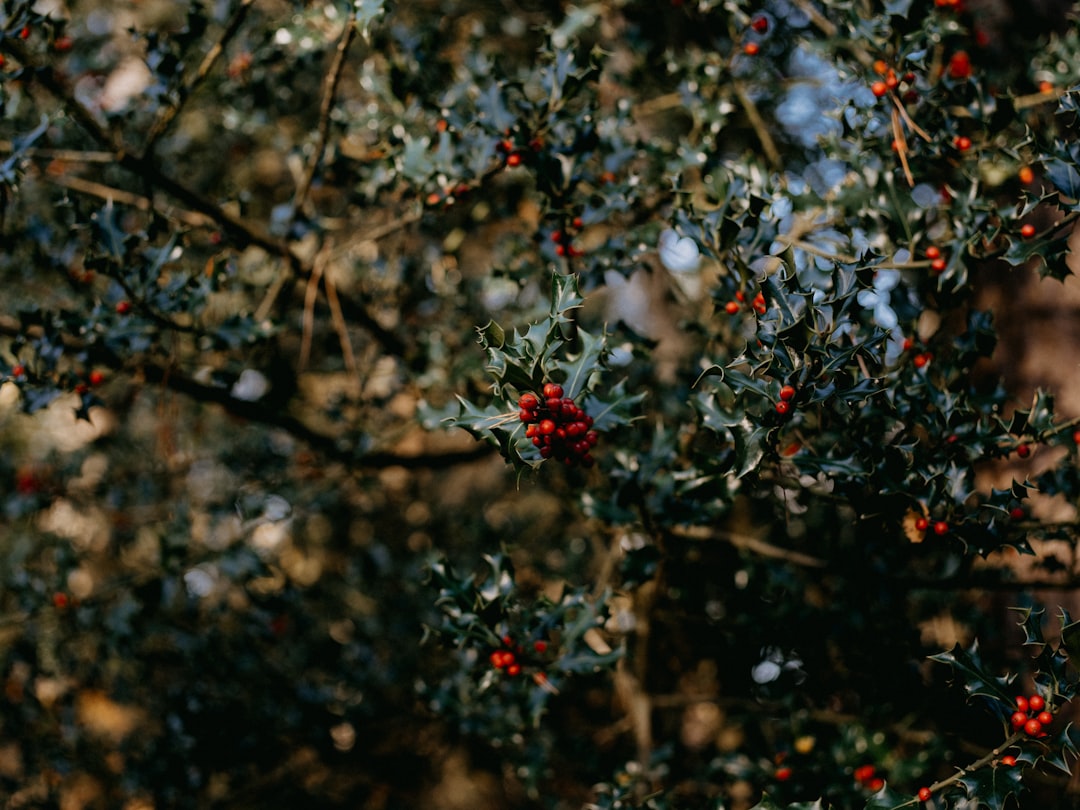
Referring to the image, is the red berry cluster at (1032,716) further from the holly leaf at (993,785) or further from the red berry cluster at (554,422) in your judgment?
the red berry cluster at (554,422)

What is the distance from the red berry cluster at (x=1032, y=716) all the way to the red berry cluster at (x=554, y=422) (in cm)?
108

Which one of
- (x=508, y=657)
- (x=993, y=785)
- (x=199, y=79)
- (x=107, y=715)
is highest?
(x=199, y=79)

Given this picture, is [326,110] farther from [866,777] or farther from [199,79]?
[866,777]

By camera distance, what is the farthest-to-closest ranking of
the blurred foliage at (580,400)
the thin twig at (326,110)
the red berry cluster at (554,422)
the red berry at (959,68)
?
the red berry at (959,68)
the thin twig at (326,110)
the blurred foliage at (580,400)
the red berry cluster at (554,422)

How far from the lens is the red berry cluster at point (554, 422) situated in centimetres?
149

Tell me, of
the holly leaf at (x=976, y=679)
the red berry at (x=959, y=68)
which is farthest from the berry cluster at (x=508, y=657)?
the red berry at (x=959, y=68)

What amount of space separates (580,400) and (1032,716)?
1.17 metres

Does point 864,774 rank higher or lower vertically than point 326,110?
lower

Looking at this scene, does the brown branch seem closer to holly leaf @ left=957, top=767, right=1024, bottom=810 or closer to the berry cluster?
the berry cluster

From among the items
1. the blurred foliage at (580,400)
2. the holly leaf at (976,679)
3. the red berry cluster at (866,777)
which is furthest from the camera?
the red berry cluster at (866,777)

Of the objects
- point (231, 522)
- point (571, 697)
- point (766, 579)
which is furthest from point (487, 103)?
point (231, 522)

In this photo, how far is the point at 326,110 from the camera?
2420 millimetres

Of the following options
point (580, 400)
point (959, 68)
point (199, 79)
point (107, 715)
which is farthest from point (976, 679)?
point (107, 715)

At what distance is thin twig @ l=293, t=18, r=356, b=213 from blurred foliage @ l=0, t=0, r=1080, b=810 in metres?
0.01
